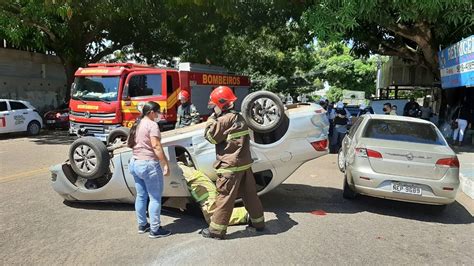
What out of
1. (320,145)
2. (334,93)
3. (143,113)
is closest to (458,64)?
(320,145)

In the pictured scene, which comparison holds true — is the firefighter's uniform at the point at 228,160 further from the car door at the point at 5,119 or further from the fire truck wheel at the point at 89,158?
the car door at the point at 5,119

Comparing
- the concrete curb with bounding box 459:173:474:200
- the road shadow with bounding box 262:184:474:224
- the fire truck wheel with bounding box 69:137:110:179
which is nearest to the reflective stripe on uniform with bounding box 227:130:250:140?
the road shadow with bounding box 262:184:474:224

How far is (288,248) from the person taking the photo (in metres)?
4.97

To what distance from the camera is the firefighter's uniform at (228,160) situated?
205 inches

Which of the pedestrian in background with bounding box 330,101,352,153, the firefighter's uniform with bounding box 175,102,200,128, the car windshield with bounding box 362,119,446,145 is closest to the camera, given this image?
the car windshield with bounding box 362,119,446,145

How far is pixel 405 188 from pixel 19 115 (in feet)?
51.4

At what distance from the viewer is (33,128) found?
728 inches

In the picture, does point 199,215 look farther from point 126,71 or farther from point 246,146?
point 126,71

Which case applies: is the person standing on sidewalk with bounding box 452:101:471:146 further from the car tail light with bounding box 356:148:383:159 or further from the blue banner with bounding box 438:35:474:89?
the car tail light with bounding box 356:148:383:159

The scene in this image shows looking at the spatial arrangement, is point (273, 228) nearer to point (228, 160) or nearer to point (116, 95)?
point (228, 160)

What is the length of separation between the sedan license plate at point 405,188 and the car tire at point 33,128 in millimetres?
15816

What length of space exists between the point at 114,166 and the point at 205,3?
8837 mm

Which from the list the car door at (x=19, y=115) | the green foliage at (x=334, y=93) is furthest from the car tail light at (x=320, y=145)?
the green foliage at (x=334, y=93)

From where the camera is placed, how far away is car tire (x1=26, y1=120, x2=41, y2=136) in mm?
18266
